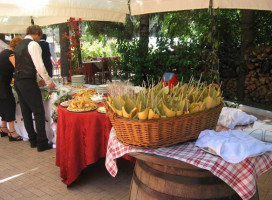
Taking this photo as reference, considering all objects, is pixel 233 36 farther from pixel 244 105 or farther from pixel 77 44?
pixel 77 44

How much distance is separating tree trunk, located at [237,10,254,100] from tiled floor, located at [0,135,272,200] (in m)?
3.90

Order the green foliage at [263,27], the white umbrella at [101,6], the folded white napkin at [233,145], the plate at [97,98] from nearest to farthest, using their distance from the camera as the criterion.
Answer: the folded white napkin at [233,145] < the plate at [97,98] < the white umbrella at [101,6] < the green foliage at [263,27]

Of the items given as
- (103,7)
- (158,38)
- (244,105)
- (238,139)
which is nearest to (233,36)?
(244,105)

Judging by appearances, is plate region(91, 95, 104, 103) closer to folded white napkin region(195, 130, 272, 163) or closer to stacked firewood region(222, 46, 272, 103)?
folded white napkin region(195, 130, 272, 163)

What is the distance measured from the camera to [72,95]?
4164 mm

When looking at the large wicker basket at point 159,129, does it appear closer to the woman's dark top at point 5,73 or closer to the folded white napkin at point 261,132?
the folded white napkin at point 261,132

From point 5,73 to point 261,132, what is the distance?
4239mm

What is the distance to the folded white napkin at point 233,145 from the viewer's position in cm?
157

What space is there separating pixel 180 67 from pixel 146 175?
4469mm

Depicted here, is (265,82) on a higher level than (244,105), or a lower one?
higher

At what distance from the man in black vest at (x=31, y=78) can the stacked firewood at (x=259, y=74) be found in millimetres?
5151

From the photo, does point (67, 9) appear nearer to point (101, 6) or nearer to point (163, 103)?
point (101, 6)

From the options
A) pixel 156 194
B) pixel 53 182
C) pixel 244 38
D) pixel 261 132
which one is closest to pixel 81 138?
pixel 53 182

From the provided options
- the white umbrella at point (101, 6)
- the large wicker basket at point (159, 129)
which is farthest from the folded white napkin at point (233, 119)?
the white umbrella at point (101, 6)
